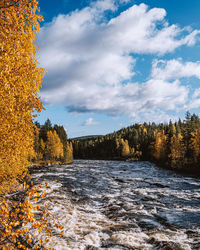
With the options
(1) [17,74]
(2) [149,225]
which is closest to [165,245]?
(2) [149,225]

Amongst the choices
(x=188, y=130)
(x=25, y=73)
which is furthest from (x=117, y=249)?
(x=188, y=130)

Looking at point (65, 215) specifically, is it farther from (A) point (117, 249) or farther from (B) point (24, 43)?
(B) point (24, 43)

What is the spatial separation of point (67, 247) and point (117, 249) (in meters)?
2.97

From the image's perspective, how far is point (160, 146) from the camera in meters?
78.7

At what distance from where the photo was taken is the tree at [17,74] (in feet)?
17.9

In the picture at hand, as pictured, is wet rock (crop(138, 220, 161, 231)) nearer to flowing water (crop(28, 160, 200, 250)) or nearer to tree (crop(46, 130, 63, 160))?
flowing water (crop(28, 160, 200, 250))

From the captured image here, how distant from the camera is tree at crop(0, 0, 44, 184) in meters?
5.45

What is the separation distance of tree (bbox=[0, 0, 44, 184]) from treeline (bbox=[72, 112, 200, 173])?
5448cm

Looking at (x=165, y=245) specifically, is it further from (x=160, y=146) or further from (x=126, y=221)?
(x=160, y=146)

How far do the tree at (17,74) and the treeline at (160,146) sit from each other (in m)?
54.5

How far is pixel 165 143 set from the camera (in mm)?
73812

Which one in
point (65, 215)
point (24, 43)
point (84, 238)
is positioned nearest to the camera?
point (24, 43)

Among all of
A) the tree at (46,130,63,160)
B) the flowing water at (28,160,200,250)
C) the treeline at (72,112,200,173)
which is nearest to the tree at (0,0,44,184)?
the flowing water at (28,160,200,250)

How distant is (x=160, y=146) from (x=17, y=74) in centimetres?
7950
